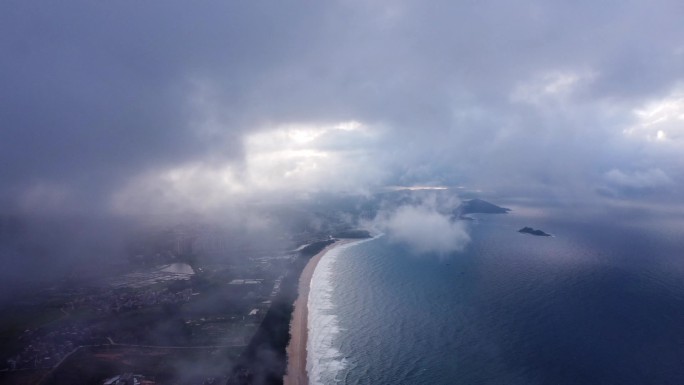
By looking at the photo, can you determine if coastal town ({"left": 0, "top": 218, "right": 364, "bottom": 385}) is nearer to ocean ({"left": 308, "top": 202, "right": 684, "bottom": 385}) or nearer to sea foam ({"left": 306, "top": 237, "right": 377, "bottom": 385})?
sea foam ({"left": 306, "top": 237, "right": 377, "bottom": 385})

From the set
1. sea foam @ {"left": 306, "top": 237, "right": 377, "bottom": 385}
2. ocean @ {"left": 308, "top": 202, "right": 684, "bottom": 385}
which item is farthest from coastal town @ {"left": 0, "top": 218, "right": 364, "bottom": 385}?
ocean @ {"left": 308, "top": 202, "right": 684, "bottom": 385}

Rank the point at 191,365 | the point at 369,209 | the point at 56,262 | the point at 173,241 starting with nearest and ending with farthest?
the point at 191,365
the point at 56,262
the point at 173,241
the point at 369,209

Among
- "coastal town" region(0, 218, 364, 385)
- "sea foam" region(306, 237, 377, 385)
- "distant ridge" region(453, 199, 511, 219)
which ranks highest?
"distant ridge" region(453, 199, 511, 219)

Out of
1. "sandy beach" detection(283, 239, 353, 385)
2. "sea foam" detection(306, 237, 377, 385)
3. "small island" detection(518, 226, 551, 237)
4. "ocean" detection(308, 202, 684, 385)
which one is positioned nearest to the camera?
"ocean" detection(308, 202, 684, 385)

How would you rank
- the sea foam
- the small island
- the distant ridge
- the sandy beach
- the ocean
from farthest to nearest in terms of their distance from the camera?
the distant ridge → the small island → the sea foam → the sandy beach → the ocean

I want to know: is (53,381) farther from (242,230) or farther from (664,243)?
(664,243)

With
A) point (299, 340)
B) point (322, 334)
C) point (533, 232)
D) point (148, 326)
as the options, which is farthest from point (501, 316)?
point (533, 232)

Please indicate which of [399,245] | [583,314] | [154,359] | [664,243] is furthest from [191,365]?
[664,243]
